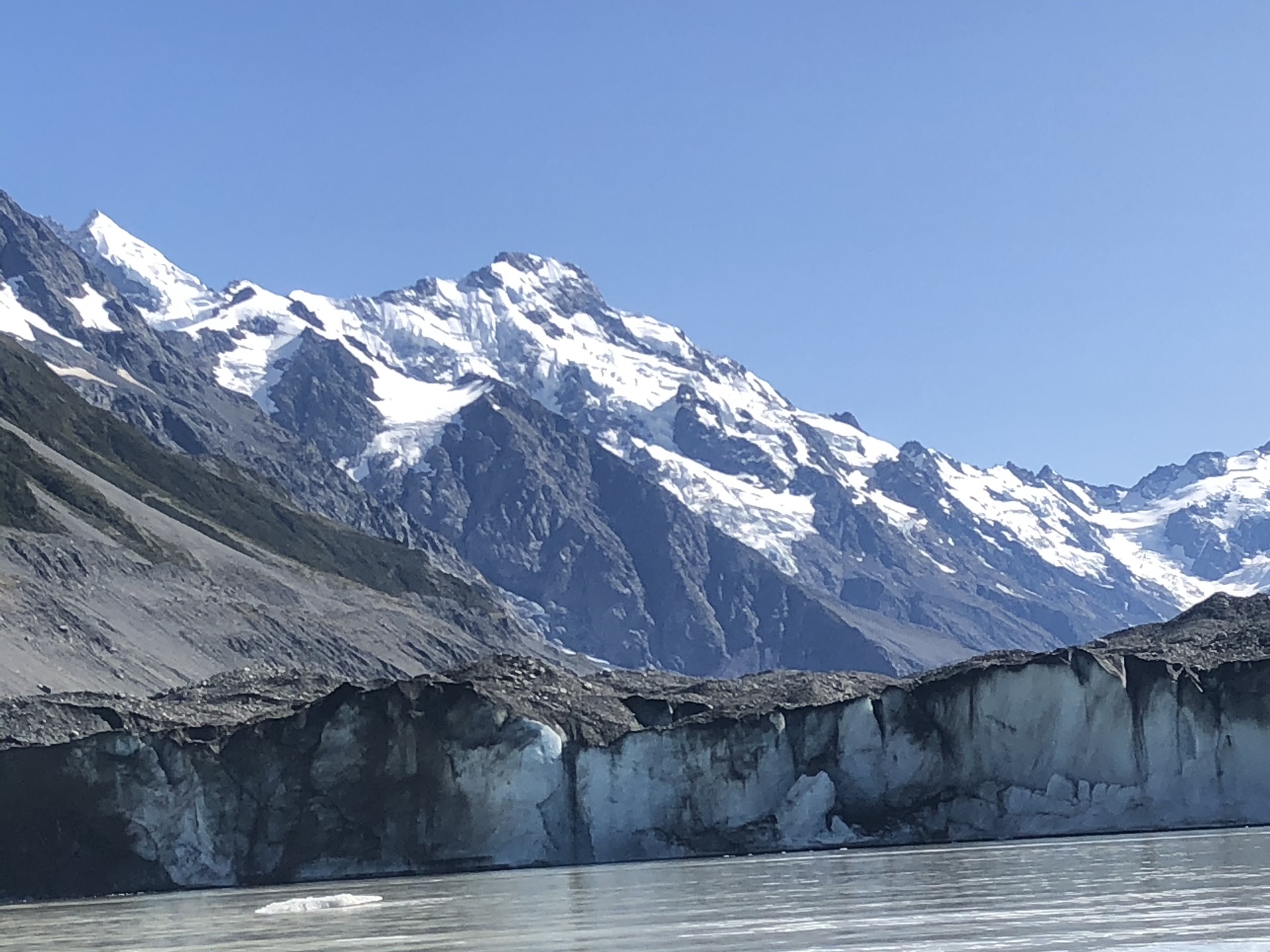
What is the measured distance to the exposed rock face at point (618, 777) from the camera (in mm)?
71125

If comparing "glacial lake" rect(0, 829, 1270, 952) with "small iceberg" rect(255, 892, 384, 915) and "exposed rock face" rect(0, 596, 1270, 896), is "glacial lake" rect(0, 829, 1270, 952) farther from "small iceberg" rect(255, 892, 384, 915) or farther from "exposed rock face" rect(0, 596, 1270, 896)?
"exposed rock face" rect(0, 596, 1270, 896)

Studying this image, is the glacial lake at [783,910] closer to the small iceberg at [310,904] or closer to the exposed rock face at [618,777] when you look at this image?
the small iceberg at [310,904]

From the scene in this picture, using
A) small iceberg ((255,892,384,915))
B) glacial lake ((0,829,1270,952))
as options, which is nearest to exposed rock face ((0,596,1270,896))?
glacial lake ((0,829,1270,952))

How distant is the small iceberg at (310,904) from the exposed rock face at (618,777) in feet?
62.5

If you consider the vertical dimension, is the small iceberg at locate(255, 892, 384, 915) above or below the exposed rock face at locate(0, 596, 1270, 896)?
below

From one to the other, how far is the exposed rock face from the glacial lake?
6.57 meters

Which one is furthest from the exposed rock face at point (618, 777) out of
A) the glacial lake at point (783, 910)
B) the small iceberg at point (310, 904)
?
the small iceberg at point (310, 904)

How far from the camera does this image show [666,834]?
74.2 metres

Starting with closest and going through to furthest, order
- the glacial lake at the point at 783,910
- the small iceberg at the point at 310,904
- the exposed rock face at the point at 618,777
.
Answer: the glacial lake at the point at 783,910, the small iceberg at the point at 310,904, the exposed rock face at the point at 618,777

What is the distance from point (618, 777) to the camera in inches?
2921

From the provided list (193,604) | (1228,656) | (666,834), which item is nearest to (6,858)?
(666,834)

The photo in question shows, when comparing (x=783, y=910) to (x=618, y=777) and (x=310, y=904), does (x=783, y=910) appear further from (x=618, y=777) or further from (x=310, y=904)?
(x=618, y=777)

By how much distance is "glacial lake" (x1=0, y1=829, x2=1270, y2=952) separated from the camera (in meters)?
33.0

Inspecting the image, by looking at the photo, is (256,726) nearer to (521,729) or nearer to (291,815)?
(291,815)
